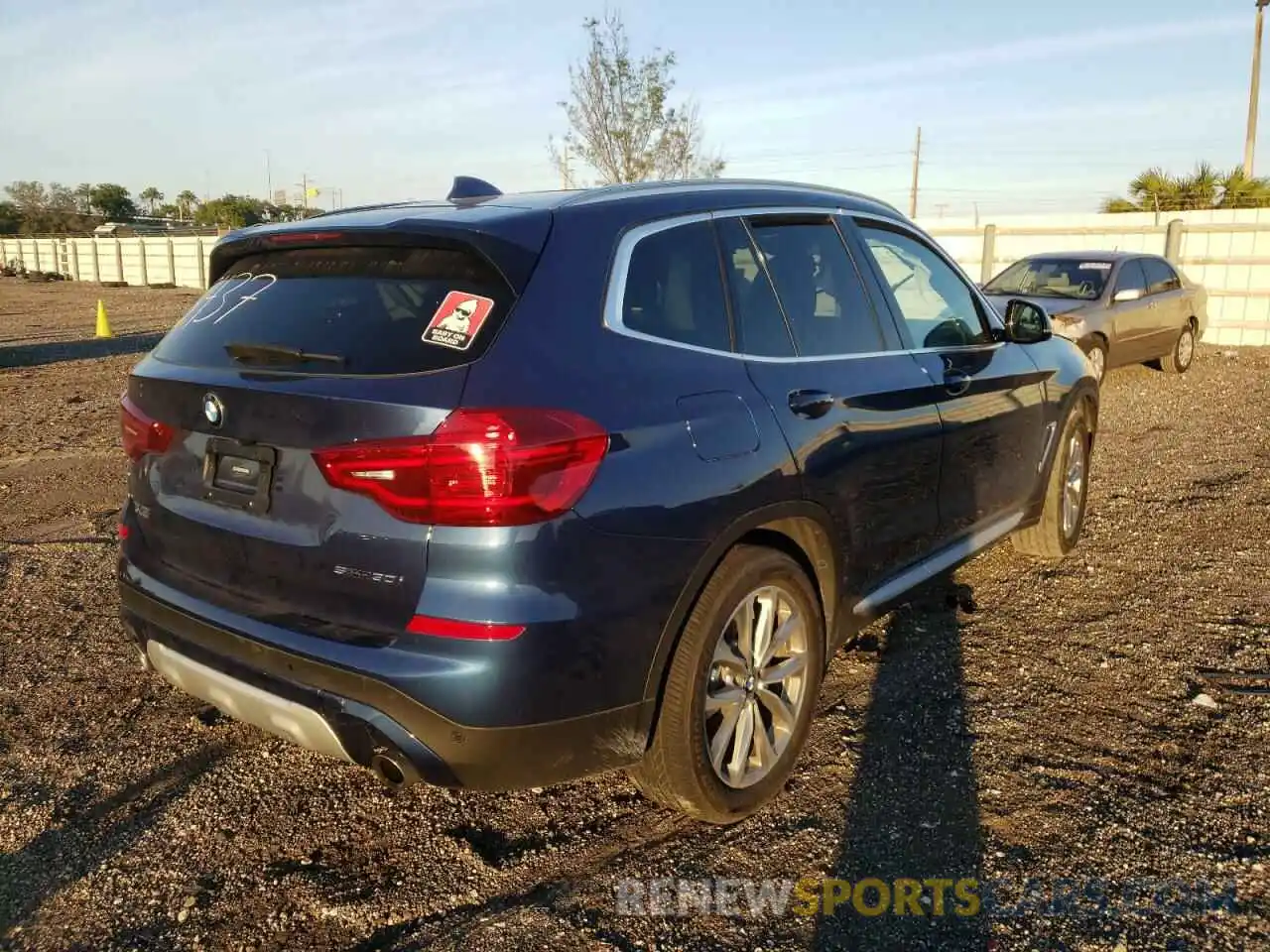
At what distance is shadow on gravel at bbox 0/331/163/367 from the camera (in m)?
15.3

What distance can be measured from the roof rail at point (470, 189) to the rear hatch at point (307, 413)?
2.31 ft

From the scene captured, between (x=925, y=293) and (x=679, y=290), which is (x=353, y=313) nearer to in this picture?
(x=679, y=290)

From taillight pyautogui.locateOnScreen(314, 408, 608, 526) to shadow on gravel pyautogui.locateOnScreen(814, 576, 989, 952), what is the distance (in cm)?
130

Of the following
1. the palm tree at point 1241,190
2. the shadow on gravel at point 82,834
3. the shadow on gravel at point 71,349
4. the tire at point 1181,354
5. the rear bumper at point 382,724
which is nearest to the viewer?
the rear bumper at point 382,724

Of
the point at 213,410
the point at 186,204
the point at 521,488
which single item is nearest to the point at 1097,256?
the point at 521,488

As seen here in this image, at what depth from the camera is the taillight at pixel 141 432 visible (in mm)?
2902

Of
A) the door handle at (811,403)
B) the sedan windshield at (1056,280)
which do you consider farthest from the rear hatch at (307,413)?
the sedan windshield at (1056,280)

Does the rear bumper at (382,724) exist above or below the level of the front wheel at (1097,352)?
below

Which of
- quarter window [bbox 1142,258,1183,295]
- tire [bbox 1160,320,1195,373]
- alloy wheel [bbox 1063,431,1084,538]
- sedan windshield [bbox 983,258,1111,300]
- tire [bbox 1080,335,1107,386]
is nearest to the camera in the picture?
alloy wheel [bbox 1063,431,1084,538]

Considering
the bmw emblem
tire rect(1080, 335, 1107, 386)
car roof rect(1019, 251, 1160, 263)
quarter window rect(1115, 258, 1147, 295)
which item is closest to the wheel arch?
the bmw emblem

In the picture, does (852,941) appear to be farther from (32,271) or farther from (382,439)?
(32,271)

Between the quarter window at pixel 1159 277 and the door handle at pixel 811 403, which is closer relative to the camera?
the door handle at pixel 811 403

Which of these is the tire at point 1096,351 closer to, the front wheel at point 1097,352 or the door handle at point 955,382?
the front wheel at point 1097,352

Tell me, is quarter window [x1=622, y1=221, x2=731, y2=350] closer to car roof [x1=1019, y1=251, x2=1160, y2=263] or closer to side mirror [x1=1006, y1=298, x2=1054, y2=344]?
side mirror [x1=1006, y1=298, x2=1054, y2=344]
